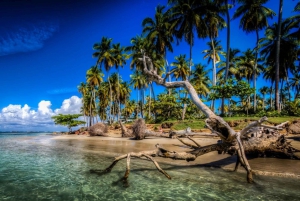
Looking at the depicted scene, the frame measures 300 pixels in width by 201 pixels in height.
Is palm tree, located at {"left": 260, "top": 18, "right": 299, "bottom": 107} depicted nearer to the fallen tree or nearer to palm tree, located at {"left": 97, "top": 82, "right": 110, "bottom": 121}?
the fallen tree

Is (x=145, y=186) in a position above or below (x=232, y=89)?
below

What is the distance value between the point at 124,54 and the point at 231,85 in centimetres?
2548

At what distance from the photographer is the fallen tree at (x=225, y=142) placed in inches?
235

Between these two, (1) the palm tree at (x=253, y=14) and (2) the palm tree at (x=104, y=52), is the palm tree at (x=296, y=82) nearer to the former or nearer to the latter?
(1) the palm tree at (x=253, y=14)

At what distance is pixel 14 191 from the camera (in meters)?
5.67

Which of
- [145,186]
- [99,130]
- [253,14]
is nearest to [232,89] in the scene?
[253,14]

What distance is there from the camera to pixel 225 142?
22.0 feet

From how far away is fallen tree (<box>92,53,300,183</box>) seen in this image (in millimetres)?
5980

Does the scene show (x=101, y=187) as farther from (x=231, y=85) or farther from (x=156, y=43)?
(x=156, y=43)

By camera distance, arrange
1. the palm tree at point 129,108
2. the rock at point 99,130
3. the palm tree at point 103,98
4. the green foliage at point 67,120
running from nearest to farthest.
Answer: the rock at point 99,130, the green foliage at point 67,120, the palm tree at point 103,98, the palm tree at point 129,108

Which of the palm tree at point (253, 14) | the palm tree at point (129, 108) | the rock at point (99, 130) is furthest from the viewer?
the palm tree at point (129, 108)

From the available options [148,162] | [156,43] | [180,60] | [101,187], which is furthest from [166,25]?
[101,187]

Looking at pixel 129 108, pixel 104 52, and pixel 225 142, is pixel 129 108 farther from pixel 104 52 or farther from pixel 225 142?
pixel 225 142

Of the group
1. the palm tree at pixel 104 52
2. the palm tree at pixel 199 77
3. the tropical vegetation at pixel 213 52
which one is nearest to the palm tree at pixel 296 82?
the tropical vegetation at pixel 213 52
